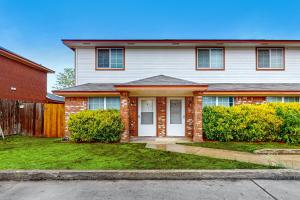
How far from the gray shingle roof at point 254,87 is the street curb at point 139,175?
6.58 metres

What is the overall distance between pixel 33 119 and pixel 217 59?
11663mm

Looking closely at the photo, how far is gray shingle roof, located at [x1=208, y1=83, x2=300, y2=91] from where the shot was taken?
1082cm

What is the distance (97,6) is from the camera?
2138 centimetres

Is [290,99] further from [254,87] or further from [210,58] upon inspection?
[210,58]

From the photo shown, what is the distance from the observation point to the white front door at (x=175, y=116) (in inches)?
442

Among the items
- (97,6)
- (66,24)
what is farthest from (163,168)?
(66,24)

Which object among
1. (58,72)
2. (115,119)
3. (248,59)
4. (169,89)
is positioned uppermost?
(58,72)

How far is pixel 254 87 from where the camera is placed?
37.0 ft

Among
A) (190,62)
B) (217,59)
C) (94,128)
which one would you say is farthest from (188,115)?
(94,128)

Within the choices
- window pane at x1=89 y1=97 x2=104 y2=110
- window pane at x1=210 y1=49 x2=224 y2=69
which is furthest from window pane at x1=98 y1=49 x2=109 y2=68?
window pane at x1=210 y1=49 x2=224 y2=69

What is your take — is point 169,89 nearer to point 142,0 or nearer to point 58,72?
point 142,0

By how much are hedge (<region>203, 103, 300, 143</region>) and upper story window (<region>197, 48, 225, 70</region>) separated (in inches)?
139

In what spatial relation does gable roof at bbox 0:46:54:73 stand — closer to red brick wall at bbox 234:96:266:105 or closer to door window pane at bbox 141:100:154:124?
door window pane at bbox 141:100:154:124

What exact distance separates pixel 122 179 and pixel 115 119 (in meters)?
5.08
